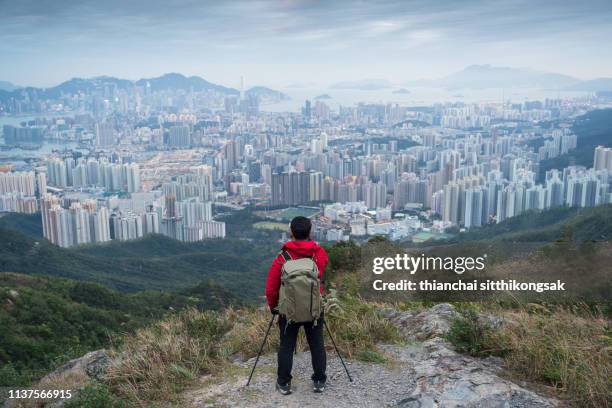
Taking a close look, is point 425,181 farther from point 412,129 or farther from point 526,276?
point 526,276

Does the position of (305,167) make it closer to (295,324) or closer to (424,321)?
(424,321)

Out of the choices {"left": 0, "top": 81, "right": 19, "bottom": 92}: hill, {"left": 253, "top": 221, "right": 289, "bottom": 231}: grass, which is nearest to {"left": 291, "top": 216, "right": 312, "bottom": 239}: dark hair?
{"left": 253, "top": 221, "right": 289, "bottom": 231}: grass

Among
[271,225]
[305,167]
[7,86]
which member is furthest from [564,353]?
[7,86]

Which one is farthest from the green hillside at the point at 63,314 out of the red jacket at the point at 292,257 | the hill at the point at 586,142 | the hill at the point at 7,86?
the hill at the point at 7,86

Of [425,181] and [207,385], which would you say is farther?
[425,181]

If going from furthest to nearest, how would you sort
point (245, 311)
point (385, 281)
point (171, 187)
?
point (171, 187)
point (245, 311)
point (385, 281)

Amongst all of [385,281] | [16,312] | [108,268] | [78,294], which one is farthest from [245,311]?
[108,268]
